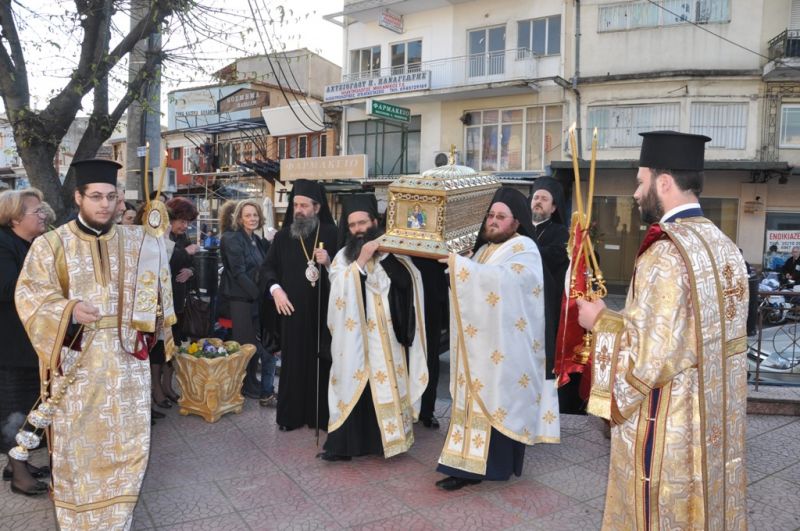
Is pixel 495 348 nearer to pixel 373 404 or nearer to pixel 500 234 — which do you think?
pixel 500 234

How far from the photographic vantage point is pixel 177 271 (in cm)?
598

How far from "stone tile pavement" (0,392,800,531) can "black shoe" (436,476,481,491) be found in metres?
0.04

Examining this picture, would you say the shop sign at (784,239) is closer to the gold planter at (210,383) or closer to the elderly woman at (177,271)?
the gold planter at (210,383)

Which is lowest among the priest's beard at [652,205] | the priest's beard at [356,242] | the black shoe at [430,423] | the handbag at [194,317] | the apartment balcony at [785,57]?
the black shoe at [430,423]

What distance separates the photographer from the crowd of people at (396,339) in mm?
2512

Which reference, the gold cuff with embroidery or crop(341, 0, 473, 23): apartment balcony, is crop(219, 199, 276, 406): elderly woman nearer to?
the gold cuff with embroidery

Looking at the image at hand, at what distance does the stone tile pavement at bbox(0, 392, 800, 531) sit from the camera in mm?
3775

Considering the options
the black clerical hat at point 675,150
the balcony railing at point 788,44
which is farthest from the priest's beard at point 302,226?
the balcony railing at point 788,44

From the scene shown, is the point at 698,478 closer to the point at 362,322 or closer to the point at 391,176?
the point at 362,322

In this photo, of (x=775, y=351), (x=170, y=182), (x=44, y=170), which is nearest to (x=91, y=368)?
(x=44, y=170)

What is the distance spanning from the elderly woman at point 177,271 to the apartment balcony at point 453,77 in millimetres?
16063

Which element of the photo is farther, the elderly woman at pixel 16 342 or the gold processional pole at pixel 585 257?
the elderly woman at pixel 16 342

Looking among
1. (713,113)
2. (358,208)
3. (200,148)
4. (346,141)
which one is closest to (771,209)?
(713,113)

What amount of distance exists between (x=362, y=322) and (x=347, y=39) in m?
23.2
